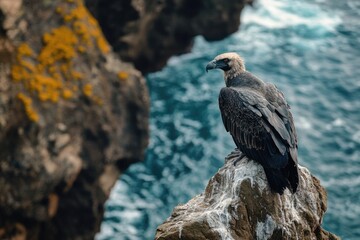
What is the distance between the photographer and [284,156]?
12.9 metres

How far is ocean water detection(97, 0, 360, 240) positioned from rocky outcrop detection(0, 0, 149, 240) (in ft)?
13.1

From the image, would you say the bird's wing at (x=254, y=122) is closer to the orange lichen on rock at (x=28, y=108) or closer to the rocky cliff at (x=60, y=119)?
the orange lichen on rock at (x=28, y=108)

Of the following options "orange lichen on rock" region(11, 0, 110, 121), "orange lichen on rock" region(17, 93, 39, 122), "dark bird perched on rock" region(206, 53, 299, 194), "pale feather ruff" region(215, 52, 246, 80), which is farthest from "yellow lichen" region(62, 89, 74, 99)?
"dark bird perched on rock" region(206, 53, 299, 194)

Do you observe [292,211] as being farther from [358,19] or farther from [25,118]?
[358,19]

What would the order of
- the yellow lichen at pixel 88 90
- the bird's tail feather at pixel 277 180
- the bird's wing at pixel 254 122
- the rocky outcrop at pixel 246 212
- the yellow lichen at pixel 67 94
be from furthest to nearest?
1. the yellow lichen at pixel 88 90
2. the yellow lichen at pixel 67 94
3. the bird's wing at pixel 254 122
4. the bird's tail feather at pixel 277 180
5. the rocky outcrop at pixel 246 212

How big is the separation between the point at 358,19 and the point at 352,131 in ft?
45.4

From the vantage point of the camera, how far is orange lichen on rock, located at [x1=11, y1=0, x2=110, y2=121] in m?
23.8

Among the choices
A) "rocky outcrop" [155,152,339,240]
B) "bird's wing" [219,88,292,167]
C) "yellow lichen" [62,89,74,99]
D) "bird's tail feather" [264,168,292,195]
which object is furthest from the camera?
"yellow lichen" [62,89,74,99]

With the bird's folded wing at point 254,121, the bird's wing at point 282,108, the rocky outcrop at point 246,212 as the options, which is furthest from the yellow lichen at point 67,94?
the rocky outcrop at point 246,212

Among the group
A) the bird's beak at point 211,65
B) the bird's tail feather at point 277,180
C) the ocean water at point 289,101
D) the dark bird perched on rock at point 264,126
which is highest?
the bird's beak at point 211,65

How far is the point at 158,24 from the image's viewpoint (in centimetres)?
3769

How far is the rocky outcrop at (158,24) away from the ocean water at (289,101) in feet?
4.13

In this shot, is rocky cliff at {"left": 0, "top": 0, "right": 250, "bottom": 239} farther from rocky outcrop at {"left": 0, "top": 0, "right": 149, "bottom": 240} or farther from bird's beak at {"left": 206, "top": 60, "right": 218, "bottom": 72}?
bird's beak at {"left": 206, "top": 60, "right": 218, "bottom": 72}

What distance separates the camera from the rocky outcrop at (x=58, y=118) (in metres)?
23.1
